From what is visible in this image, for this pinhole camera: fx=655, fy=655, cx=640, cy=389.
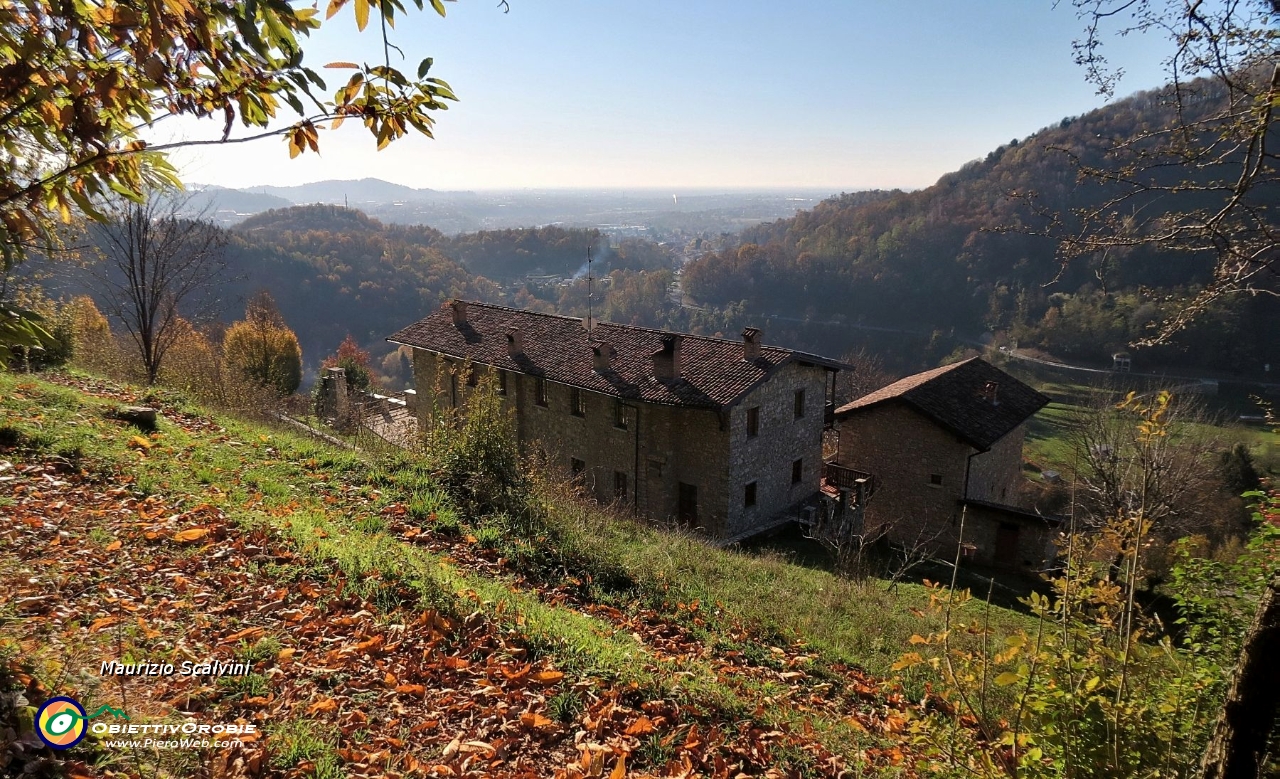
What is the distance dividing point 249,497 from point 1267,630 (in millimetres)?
8314

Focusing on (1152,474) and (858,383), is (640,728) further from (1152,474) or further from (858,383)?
(858,383)

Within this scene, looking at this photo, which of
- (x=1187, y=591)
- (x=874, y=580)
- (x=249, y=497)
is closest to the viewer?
(x=1187, y=591)

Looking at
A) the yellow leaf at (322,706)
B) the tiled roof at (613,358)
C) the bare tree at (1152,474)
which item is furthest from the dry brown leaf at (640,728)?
the bare tree at (1152,474)

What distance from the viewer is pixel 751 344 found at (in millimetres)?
20031

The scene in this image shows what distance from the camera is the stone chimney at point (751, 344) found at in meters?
19.8

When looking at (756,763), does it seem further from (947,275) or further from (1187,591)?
(947,275)

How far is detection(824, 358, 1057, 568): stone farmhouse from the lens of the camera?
798 inches

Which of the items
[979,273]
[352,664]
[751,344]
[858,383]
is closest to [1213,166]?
[352,664]

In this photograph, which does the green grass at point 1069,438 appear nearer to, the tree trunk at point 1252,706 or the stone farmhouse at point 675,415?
the stone farmhouse at point 675,415

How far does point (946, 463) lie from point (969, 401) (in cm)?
288

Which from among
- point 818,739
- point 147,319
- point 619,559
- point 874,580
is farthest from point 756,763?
point 147,319

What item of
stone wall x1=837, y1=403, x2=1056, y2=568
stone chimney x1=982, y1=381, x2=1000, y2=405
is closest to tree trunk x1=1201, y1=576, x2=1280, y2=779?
stone wall x1=837, y1=403, x2=1056, y2=568

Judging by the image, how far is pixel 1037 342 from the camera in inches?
2525

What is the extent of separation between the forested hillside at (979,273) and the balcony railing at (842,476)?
104 feet
